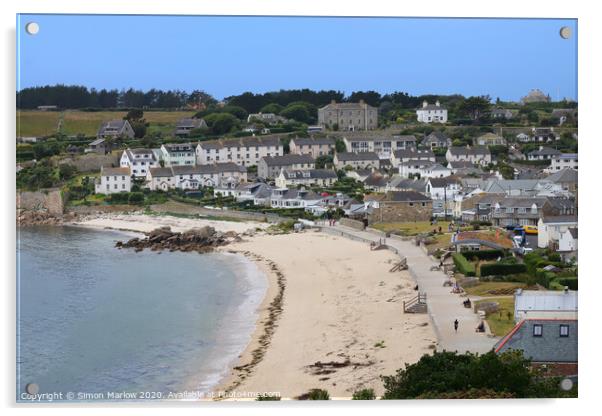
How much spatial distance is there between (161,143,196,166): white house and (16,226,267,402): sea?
31.6 ft

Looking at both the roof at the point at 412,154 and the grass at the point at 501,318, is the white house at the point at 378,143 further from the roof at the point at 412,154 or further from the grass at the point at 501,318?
the grass at the point at 501,318

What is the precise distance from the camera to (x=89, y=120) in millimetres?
30125

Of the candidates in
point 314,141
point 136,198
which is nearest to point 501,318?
point 136,198

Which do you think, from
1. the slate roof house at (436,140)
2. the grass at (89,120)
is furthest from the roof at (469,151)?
the grass at (89,120)

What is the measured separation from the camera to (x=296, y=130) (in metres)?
39.9

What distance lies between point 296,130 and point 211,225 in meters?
12.9

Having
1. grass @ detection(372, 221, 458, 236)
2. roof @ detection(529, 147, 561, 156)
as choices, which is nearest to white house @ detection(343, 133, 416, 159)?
roof @ detection(529, 147, 561, 156)

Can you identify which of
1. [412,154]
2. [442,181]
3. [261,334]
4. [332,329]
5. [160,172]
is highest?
[412,154]

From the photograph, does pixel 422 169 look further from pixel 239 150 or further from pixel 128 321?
pixel 128 321

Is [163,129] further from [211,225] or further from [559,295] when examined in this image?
[559,295]

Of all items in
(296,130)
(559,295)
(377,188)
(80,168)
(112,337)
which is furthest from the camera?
(296,130)

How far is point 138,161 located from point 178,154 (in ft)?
8.78

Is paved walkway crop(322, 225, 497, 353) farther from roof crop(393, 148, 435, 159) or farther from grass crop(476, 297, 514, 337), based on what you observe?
roof crop(393, 148, 435, 159)
